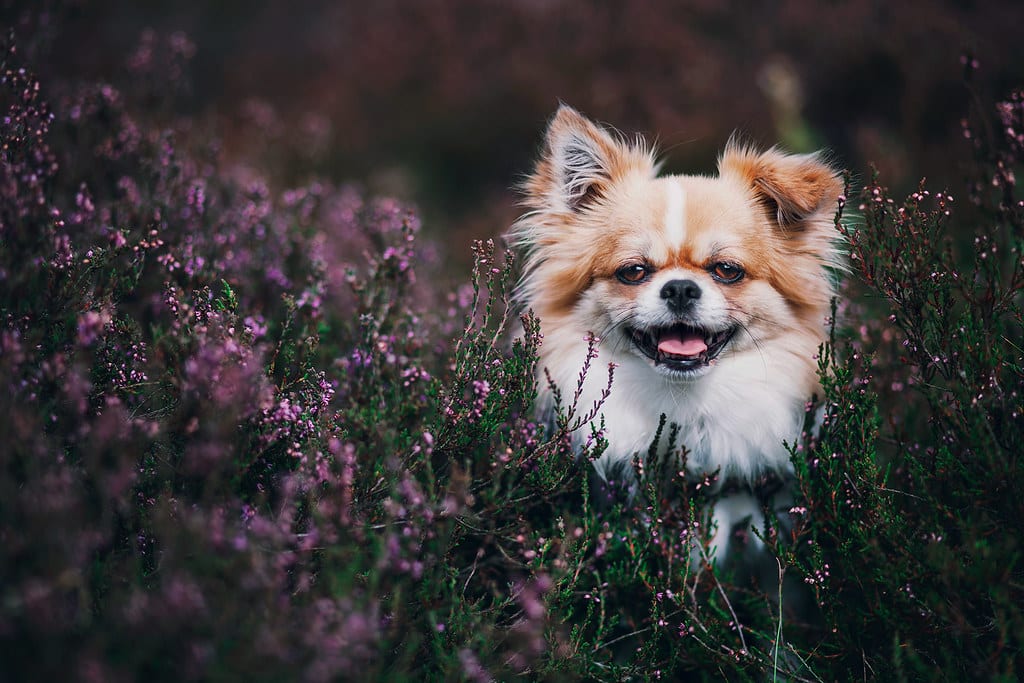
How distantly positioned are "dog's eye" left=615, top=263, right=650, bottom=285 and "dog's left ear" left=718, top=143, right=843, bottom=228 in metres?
0.52

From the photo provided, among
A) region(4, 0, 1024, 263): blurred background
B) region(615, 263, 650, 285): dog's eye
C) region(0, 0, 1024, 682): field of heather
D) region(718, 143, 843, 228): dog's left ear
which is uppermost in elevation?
region(4, 0, 1024, 263): blurred background

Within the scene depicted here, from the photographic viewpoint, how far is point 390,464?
1.73 meters

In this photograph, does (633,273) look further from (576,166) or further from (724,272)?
(576,166)

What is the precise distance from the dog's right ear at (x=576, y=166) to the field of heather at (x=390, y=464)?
0.49 metres

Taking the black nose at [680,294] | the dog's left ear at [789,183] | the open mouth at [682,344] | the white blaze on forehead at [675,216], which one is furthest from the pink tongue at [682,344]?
the dog's left ear at [789,183]

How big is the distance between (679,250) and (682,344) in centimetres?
32

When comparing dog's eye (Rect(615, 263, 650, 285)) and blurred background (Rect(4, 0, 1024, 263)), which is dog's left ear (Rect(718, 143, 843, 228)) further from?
blurred background (Rect(4, 0, 1024, 263))

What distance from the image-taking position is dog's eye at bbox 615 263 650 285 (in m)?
2.29

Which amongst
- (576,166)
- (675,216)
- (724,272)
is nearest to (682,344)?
(724,272)

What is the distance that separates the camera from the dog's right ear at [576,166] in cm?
243

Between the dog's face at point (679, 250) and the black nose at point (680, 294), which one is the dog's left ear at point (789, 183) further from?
the black nose at point (680, 294)

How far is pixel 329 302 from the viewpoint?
3396 millimetres

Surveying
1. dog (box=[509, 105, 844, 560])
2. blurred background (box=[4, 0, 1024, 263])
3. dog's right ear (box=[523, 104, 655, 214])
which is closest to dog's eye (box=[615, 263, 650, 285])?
dog (box=[509, 105, 844, 560])

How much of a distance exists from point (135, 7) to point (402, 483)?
11482 mm
